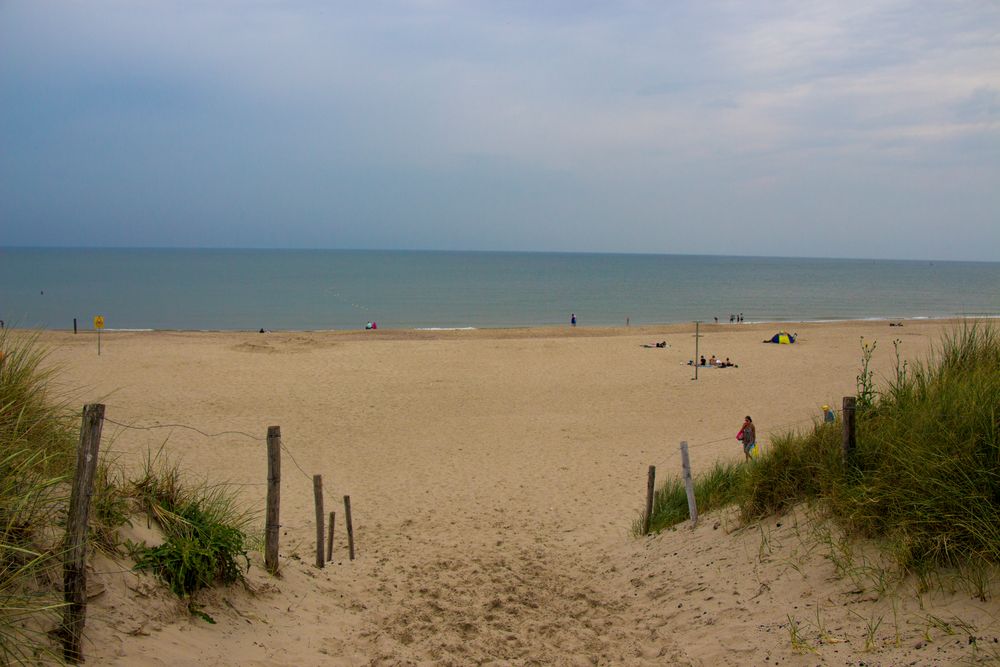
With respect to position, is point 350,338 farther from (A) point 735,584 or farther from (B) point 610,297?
(B) point 610,297

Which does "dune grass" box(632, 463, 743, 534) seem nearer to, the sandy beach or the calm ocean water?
the sandy beach

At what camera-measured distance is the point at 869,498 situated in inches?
230

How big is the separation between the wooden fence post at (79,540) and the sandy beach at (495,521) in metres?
0.18

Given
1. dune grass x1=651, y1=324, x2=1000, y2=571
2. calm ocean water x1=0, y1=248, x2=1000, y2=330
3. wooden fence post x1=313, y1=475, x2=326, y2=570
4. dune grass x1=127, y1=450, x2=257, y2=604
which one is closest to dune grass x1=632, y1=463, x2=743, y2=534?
dune grass x1=651, y1=324, x2=1000, y2=571

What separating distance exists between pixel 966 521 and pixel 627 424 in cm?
1437

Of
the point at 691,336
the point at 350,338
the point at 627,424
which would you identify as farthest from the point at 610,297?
the point at 627,424

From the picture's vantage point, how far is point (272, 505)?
270 inches

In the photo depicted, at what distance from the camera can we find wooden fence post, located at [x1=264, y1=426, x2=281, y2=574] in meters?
6.80

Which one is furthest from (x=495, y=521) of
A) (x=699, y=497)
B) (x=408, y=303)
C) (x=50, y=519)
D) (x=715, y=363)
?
(x=408, y=303)

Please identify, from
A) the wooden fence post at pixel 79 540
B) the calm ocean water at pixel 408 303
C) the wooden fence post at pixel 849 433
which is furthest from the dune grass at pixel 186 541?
the calm ocean water at pixel 408 303

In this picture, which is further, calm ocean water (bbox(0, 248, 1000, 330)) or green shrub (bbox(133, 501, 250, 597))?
calm ocean water (bbox(0, 248, 1000, 330))

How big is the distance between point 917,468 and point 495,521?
684 centimetres

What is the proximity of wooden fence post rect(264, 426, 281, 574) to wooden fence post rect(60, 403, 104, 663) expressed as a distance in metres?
2.23

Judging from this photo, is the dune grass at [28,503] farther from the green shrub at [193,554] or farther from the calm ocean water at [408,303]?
the calm ocean water at [408,303]
